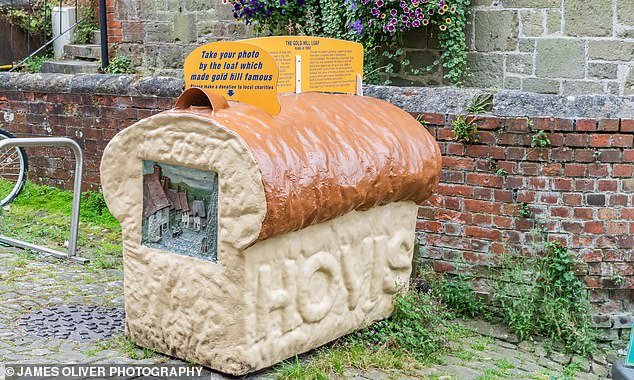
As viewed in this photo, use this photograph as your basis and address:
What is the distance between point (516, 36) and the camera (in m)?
7.30

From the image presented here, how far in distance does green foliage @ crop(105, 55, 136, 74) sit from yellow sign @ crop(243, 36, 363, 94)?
17.5ft

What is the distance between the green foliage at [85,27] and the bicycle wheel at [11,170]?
338cm

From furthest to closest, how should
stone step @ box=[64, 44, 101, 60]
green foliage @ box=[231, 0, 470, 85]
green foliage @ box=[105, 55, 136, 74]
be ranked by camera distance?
stone step @ box=[64, 44, 101, 60] → green foliage @ box=[105, 55, 136, 74] → green foliage @ box=[231, 0, 470, 85]

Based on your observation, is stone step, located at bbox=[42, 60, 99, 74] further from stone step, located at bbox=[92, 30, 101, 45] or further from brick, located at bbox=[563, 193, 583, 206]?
A: brick, located at bbox=[563, 193, 583, 206]

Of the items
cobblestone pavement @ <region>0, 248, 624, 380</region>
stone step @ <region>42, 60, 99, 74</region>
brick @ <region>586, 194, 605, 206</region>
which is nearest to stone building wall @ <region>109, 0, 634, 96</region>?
brick @ <region>586, 194, 605, 206</region>

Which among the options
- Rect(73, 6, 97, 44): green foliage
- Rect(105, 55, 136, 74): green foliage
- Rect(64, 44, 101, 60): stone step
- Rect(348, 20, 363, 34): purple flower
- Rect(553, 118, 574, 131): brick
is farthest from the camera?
Rect(73, 6, 97, 44): green foliage

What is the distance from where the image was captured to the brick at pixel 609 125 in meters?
5.26

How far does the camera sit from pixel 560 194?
538 cm

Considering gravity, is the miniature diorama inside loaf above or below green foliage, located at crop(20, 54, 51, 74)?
below

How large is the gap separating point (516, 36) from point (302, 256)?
12.2ft

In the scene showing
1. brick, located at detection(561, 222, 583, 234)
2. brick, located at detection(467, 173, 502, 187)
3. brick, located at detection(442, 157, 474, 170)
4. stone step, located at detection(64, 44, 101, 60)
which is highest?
stone step, located at detection(64, 44, 101, 60)

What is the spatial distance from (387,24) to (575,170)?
2512mm

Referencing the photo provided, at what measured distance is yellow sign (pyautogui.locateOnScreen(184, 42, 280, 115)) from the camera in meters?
4.34

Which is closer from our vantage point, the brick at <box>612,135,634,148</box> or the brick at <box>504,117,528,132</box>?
the brick at <box>612,135,634,148</box>
